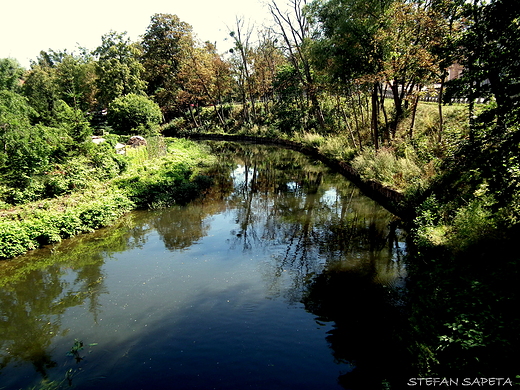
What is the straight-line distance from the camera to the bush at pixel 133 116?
88.3 feet

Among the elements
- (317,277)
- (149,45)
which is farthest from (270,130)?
(317,277)

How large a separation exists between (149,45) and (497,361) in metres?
47.9

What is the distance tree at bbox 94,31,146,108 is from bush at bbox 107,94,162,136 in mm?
8990

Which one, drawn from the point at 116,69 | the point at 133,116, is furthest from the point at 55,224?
the point at 116,69

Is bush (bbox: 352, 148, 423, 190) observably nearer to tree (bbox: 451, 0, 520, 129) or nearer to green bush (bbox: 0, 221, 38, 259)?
tree (bbox: 451, 0, 520, 129)

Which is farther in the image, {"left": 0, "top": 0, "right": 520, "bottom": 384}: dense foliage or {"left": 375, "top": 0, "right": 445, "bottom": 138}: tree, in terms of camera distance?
{"left": 375, "top": 0, "right": 445, "bottom": 138}: tree

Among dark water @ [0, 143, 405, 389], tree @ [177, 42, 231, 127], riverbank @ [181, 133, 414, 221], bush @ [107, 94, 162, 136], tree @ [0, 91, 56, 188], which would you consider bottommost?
dark water @ [0, 143, 405, 389]

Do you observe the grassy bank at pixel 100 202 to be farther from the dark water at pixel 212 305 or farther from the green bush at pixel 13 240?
the dark water at pixel 212 305

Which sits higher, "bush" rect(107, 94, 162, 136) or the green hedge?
"bush" rect(107, 94, 162, 136)

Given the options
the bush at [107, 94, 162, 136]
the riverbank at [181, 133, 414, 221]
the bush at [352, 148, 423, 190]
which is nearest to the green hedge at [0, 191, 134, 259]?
the riverbank at [181, 133, 414, 221]

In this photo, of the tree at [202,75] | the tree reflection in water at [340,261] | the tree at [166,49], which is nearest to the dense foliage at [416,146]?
the tree reflection in water at [340,261]

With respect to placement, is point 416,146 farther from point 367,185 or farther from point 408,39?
point 408,39

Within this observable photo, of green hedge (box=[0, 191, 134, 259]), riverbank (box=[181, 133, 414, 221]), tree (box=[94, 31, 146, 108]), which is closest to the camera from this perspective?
green hedge (box=[0, 191, 134, 259])

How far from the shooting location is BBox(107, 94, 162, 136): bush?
26906mm
